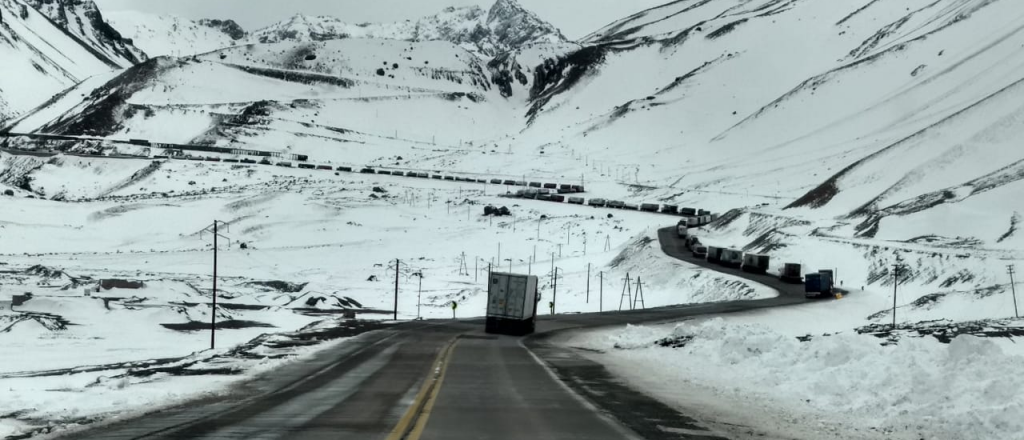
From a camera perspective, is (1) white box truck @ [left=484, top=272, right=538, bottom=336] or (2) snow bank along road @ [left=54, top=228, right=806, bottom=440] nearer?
(2) snow bank along road @ [left=54, top=228, right=806, bottom=440]

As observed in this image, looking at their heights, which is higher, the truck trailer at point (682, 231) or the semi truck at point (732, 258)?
the truck trailer at point (682, 231)

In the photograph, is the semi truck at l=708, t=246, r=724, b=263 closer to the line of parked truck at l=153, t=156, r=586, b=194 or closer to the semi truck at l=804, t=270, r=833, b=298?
the semi truck at l=804, t=270, r=833, b=298

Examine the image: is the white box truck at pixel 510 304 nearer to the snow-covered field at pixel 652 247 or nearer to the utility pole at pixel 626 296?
the snow-covered field at pixel 652 247

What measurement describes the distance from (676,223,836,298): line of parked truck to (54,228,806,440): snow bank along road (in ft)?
118

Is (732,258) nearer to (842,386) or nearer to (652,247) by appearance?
(652,247)

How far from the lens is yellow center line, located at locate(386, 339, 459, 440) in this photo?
42.1 feet

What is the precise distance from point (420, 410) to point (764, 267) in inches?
2755

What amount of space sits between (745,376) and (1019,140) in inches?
3509

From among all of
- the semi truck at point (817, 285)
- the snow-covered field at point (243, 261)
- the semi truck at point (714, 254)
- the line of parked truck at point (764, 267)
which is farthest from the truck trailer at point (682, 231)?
the semi truck at point (817, 285)

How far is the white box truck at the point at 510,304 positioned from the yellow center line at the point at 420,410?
2049cm

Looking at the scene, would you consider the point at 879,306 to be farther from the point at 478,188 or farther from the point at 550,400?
the point at 478,188

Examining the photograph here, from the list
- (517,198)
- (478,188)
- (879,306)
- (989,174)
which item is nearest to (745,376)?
(879,306)

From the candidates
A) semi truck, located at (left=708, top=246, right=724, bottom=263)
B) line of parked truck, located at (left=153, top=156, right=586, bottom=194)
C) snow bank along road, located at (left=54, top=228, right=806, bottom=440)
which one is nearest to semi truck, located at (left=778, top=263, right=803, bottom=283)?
semi truck, located at (left=708, top=246, right=724, bottom=263)

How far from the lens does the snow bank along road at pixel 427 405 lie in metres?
13.2
